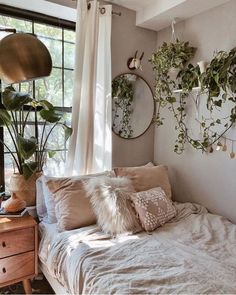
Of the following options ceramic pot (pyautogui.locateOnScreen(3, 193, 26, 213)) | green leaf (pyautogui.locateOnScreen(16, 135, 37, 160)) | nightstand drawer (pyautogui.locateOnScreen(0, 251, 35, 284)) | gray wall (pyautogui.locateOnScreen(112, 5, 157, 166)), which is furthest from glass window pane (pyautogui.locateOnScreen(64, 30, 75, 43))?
nightstand drawer (pyautogui.locateOnScreen(0, 251, 35, 284))

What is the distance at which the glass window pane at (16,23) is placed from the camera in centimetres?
218

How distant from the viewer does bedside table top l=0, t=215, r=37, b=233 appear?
169 centimetres

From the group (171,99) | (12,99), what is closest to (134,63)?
(171,99)

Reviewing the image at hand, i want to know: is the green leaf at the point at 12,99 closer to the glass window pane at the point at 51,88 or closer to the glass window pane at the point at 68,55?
the glass window pane at the point at 51,88

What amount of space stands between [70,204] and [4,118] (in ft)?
2.68

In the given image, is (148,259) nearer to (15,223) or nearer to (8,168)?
(15,223)

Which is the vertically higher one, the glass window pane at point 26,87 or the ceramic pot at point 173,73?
the ceramic pot at point 173,73

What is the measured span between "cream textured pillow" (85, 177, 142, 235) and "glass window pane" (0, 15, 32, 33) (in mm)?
1496

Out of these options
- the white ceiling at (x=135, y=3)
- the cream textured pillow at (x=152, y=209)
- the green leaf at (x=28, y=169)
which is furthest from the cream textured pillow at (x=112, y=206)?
the white ceiling at (x=135, y=3)

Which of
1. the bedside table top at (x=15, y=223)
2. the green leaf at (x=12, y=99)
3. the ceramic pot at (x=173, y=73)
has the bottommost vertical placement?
the bedside table top at (x=15, y=223)

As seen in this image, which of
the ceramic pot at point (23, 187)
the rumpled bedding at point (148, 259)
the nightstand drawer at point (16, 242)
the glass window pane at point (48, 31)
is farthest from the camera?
the glass window pane at point (48, 31)

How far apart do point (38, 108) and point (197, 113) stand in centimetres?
145

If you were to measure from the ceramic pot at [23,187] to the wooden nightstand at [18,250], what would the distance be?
0.25 meters

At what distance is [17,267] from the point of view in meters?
1.74
